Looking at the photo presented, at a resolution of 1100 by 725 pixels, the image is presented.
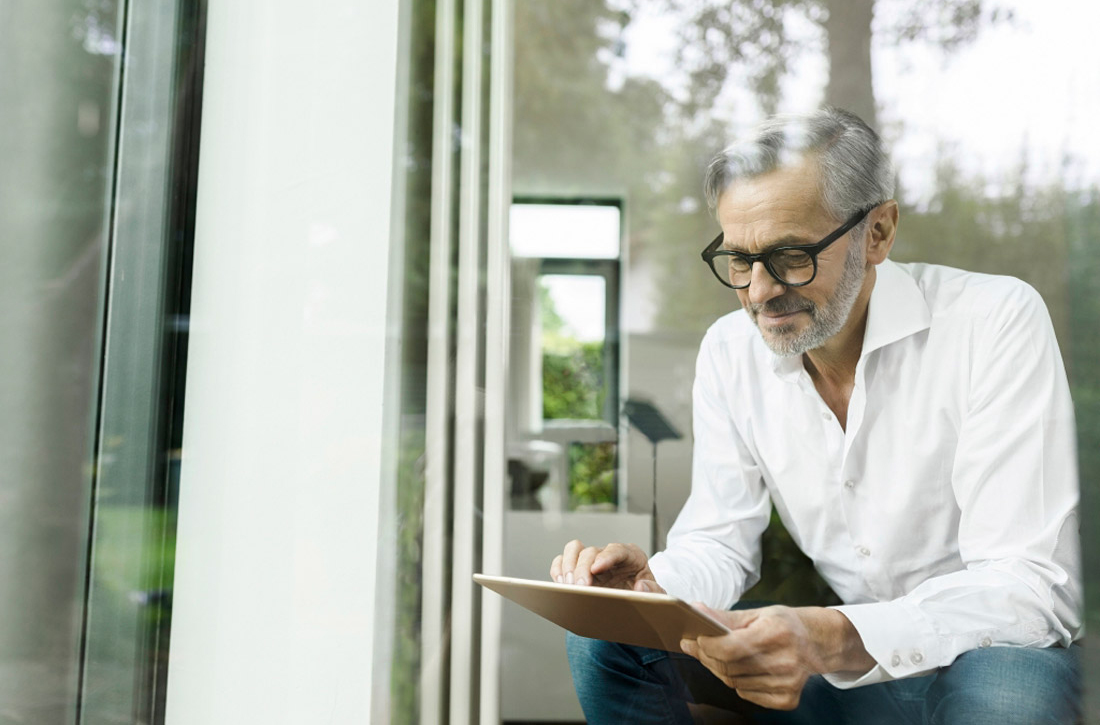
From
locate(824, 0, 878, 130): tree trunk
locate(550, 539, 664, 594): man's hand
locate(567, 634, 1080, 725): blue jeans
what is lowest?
locate(567, 634, 1080, 725): blue jeans

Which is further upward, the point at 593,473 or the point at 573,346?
the point at 573,346

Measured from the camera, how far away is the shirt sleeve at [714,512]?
1.24 metres

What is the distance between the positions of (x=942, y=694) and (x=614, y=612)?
461 mm

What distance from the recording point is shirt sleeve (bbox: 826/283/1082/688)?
3.57 feet

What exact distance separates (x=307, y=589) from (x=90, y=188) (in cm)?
75

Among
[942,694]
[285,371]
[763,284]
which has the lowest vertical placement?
[942,694]

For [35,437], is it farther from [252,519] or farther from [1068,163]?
[1068,163]

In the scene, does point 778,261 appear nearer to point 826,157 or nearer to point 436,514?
point 826,157

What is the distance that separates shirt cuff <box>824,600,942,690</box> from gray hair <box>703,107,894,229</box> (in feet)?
1.81

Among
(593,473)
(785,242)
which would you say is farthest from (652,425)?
(785,242)

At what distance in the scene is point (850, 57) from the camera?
3.96ft

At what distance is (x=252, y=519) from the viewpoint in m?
1.44

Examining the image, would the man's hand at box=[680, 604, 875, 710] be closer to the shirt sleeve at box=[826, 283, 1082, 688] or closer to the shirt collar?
the shirt sleeve at box=[826, 283, 1082, 688]

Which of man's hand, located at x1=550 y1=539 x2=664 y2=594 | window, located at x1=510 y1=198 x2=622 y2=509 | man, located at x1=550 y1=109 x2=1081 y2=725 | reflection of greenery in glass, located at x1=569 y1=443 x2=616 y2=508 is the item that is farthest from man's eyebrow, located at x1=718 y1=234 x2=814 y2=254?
man's hand, located at x1=550 y1=539 x2=664 y2=594
